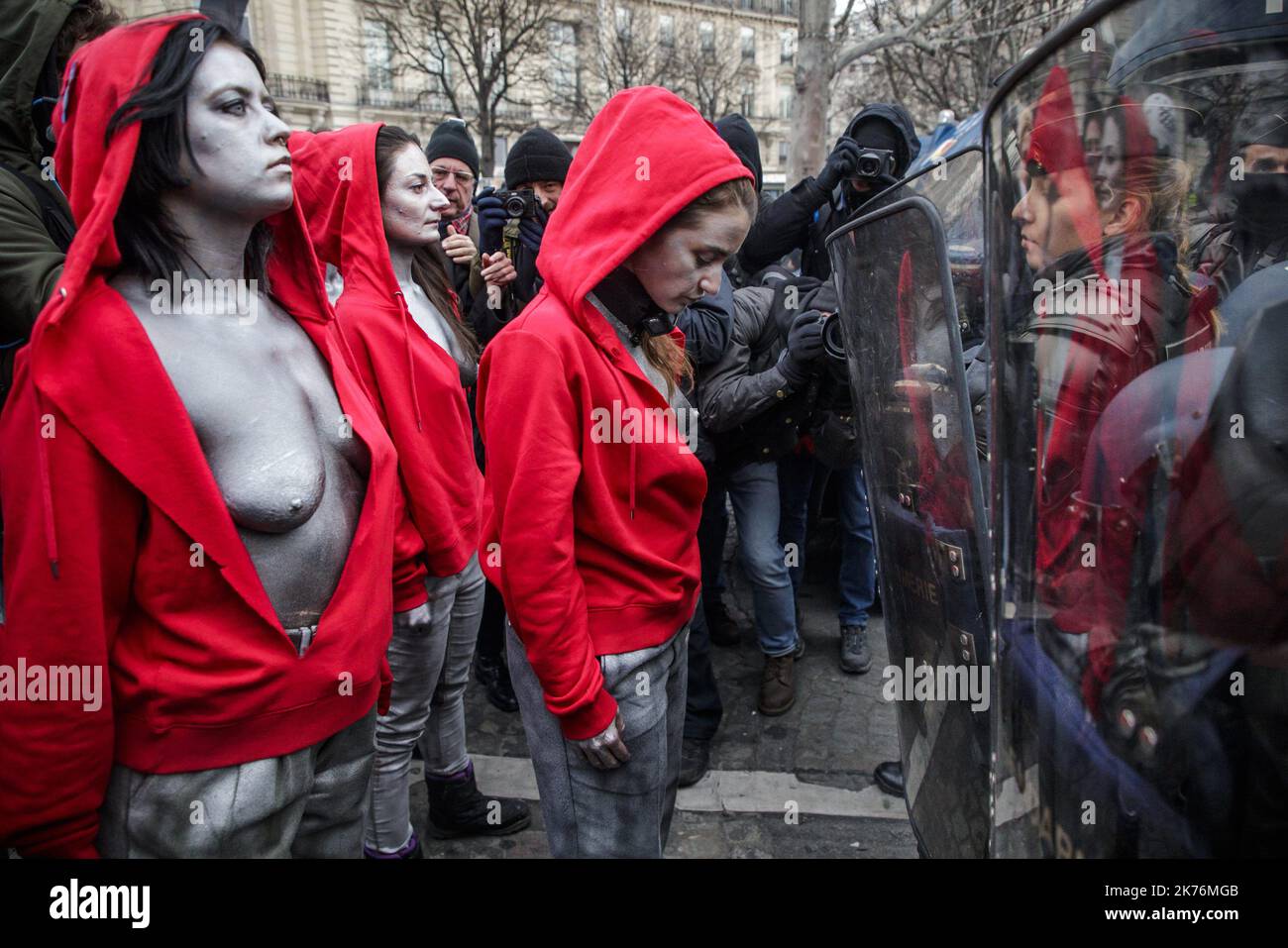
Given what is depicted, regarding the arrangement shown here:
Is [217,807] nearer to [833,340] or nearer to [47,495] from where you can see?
[47,495]

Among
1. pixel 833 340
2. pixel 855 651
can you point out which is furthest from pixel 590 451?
pixel 855 651

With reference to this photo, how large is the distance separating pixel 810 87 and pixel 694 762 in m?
9.92

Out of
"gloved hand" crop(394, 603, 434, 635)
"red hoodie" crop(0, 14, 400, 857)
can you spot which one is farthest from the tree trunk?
"red hoodie" crop(0, 14, 400, 857)

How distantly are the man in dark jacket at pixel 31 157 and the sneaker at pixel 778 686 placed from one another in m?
3.13

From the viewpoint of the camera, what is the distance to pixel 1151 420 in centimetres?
89

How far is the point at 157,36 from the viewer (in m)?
1.41

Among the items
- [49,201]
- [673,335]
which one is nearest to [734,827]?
[673,335]

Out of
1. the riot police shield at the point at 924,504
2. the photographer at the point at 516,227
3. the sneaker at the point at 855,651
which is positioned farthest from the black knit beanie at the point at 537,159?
the riot police shield at the point at 924,504

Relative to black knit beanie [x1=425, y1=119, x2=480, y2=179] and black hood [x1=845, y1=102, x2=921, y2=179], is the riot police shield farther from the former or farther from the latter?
black knit beanie [x1=425, y1=119, x2=480, y2=179]

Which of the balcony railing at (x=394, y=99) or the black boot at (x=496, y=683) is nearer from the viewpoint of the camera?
the black boot at (x=496, y=683)

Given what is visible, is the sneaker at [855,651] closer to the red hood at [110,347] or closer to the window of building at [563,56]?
the red hood at [110,347]

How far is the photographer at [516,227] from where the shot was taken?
392 cm

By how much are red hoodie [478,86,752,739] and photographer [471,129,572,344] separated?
205cm
